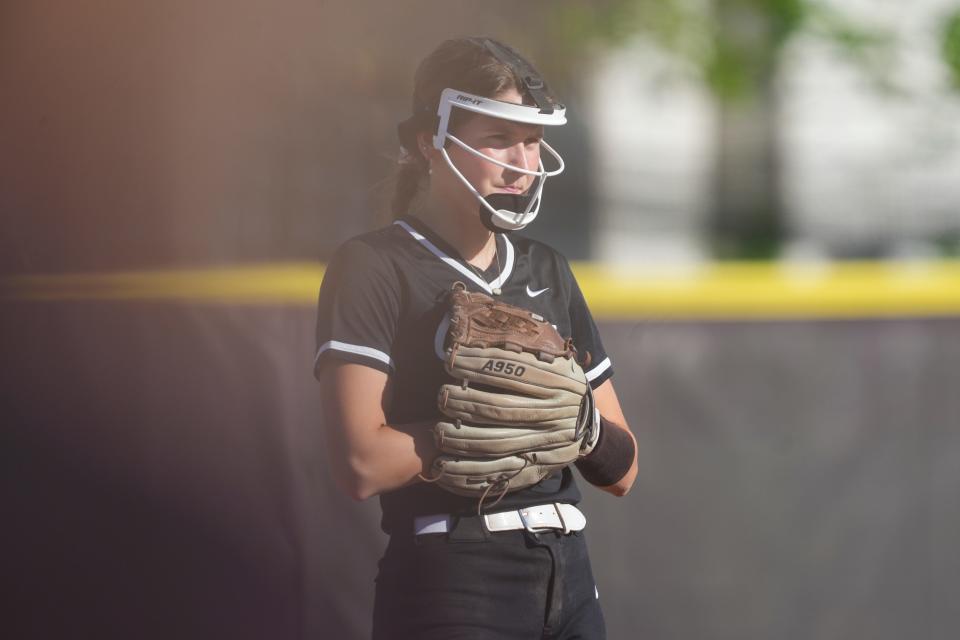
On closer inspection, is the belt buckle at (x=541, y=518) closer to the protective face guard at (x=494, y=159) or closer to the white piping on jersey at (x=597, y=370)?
the white piping on jersey at (x=597, y=370)

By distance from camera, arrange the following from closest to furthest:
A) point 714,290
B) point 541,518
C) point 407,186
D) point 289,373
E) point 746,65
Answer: point 541,518 < point 407,186 < point 289,373 < point 714,290 < point 746,65

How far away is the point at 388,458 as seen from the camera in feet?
6.34

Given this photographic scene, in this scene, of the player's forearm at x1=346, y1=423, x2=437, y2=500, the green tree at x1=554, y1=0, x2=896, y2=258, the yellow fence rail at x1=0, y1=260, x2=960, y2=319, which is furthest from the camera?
the green tree at x1=554, y1=0, x2=896, y2=258

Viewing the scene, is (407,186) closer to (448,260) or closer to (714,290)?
(448,260)

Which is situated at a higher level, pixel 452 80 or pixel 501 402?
pixel 452 80

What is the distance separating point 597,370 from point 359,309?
0.51 metres

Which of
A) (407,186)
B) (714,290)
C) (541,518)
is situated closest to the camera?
(541,518)

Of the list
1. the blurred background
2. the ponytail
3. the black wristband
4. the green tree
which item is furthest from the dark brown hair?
the green tree

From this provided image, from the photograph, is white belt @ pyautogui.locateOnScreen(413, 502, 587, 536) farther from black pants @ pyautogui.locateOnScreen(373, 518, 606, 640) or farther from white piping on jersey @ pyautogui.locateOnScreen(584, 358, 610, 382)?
white piping on jersey @ pyautogui.locateOnScreen(584, 358, 610, 382)

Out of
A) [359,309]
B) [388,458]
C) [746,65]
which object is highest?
[746,65]

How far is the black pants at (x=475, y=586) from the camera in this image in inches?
77.8

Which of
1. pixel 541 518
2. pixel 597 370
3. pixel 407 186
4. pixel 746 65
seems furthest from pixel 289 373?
pixel 746 65

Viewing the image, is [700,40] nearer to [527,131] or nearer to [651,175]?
[651,175]

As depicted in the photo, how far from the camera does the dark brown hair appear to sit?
80.8 inches
